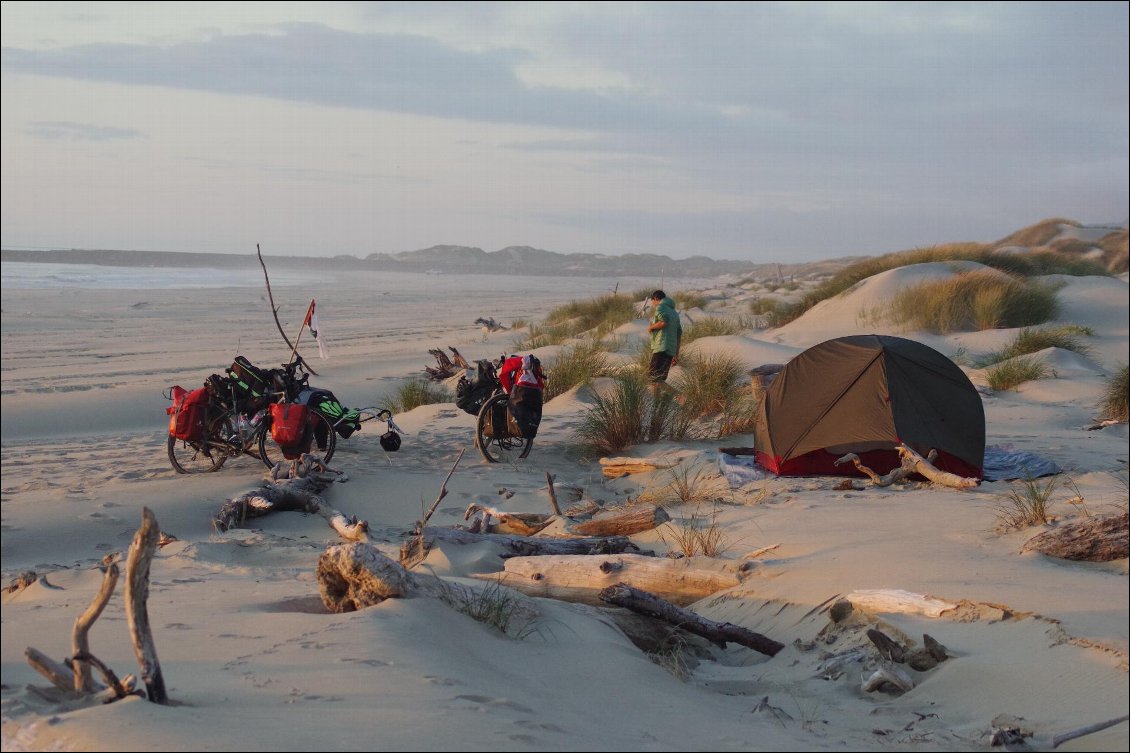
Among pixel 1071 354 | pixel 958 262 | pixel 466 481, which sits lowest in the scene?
pixel 466 481

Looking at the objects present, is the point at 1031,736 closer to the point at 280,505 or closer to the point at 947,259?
the point at 280,505

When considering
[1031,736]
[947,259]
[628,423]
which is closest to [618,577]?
[1031,736]

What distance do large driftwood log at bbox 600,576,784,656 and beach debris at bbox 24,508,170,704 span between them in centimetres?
258

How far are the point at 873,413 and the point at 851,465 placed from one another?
19.2 inches

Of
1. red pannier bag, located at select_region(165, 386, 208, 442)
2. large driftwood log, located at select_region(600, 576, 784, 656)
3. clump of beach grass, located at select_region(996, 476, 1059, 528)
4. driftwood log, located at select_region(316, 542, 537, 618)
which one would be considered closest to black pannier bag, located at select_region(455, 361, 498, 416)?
red pannier bag, located at select_region(165, 386, 208, 442)

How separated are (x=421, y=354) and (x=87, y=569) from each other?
15610 millimetres

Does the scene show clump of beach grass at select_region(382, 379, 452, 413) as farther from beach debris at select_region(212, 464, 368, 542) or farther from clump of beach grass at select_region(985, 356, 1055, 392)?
clump of beach grass at select_region(985, 356, 1055, 392)

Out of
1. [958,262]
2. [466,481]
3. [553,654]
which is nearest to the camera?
[553,654]

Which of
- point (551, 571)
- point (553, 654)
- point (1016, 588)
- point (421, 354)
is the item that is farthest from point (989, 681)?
point (421, 354)

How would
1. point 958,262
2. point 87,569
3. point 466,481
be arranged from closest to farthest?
point 87,569, point 466,481, point 958,262

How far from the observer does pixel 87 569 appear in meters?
5.74

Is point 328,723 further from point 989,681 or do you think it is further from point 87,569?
point 87,569

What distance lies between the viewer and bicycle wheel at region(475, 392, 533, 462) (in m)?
10.2

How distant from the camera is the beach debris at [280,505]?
24.6ft
